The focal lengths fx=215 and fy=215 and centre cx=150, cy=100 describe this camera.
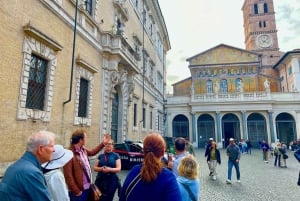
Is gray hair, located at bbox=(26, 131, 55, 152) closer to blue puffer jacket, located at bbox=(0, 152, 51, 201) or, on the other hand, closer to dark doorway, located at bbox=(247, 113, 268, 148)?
blue puffer jacket, located at bbox=(0, 152, 51, 201)

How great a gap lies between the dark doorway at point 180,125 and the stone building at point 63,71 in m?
17.2

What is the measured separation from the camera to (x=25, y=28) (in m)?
6.96

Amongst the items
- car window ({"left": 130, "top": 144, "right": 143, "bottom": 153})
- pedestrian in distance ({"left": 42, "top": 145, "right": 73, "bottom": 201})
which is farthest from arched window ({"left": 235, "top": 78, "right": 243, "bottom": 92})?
pedestrian in distance ({"left": 42, "top": 145, "right": 73, "bottom": 201})

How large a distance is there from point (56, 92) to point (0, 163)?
10.9ft

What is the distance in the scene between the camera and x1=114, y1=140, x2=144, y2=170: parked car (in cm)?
1008

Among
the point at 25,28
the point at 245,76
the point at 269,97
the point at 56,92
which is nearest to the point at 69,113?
the point at 56,92

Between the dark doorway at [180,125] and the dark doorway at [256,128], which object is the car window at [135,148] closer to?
the dark doorway at [180,125]

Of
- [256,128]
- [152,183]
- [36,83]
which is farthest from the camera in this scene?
[256,128]

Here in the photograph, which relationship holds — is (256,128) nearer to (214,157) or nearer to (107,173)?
(214,157)

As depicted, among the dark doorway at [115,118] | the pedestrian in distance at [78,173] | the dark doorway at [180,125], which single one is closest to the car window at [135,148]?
the dark doorway at [115,118]

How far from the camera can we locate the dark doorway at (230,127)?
32.0m

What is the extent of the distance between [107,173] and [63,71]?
21.2 feet

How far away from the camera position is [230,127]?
3312cm

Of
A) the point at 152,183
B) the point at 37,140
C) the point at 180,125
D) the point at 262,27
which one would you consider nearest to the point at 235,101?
the point at 180,125
